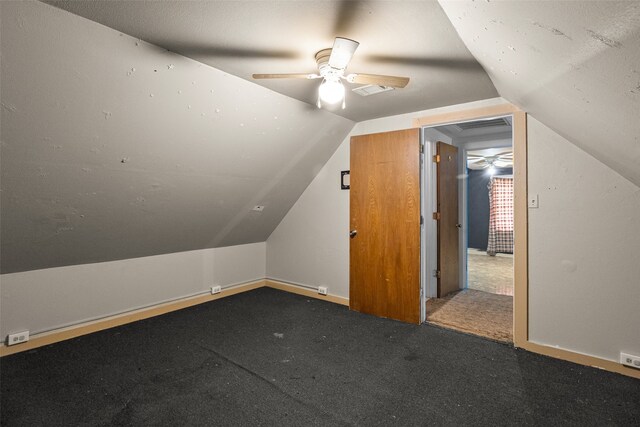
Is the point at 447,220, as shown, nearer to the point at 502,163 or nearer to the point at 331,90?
the point at 331,90

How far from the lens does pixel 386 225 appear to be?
347 centimetres

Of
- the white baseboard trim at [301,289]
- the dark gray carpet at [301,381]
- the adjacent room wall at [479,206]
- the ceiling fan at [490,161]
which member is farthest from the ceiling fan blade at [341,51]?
the adjacent room wall at [479,206]

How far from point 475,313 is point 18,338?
4.24m

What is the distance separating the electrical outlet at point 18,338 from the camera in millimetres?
2635

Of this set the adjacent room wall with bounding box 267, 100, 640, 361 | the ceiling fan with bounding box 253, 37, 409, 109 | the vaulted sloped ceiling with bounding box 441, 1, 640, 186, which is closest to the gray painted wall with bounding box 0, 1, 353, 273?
the ceiling fan with bounding box 253, 37, 409, 109

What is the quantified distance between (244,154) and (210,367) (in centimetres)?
182

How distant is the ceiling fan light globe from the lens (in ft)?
6.79

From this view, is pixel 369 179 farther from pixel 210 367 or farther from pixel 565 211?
pixel 210 367

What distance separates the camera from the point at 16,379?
226 cm

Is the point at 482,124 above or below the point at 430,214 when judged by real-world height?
above

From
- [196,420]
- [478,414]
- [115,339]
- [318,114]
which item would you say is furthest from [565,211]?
[115,339]

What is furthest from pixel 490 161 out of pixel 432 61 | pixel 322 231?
pixel 432 61

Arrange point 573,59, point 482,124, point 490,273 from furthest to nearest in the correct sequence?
point 490,273
point 482,124
point 573,59

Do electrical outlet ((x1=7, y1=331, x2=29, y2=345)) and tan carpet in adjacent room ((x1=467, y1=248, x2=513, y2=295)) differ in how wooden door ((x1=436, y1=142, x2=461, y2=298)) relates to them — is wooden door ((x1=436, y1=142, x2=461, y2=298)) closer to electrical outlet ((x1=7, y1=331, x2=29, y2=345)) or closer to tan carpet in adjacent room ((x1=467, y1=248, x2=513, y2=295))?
tan carpet in adjacent room ((x1=467, y1=248, x2=513, y2=295))
